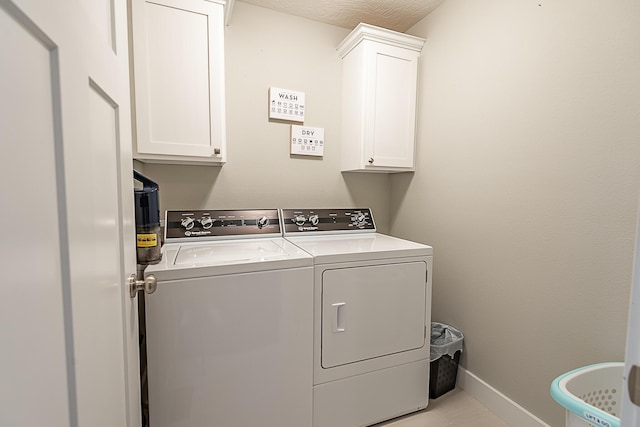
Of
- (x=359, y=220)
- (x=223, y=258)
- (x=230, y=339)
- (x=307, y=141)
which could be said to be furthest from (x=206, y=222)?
(x=359, y=220)

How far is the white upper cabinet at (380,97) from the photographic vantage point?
7.02 ft

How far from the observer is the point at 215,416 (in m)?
1.39

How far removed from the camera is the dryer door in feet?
5.20

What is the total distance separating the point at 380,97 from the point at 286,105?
2.22ft

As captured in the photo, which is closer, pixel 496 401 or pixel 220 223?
pixel 496 401

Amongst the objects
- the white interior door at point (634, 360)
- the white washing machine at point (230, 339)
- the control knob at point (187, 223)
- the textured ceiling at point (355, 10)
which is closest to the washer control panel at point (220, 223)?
the control knob at point (187, 223)

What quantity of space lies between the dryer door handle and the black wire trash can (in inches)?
28.9

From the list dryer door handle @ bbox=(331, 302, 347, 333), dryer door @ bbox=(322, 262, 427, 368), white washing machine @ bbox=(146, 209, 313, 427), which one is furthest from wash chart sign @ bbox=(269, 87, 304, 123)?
dryer door handle @ bbox=(331, 302, 347, 333)

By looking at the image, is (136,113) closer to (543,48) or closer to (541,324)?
(543,48)

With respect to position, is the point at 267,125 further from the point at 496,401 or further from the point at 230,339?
the point at 496,401

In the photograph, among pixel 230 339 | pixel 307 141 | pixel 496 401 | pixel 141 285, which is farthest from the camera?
pixel 307 141

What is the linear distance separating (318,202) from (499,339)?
1487 mm

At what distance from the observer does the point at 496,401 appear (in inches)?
71.4

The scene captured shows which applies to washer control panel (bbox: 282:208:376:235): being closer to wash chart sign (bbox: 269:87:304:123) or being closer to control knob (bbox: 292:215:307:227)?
control knob (bbox: 292:215:307:227)
